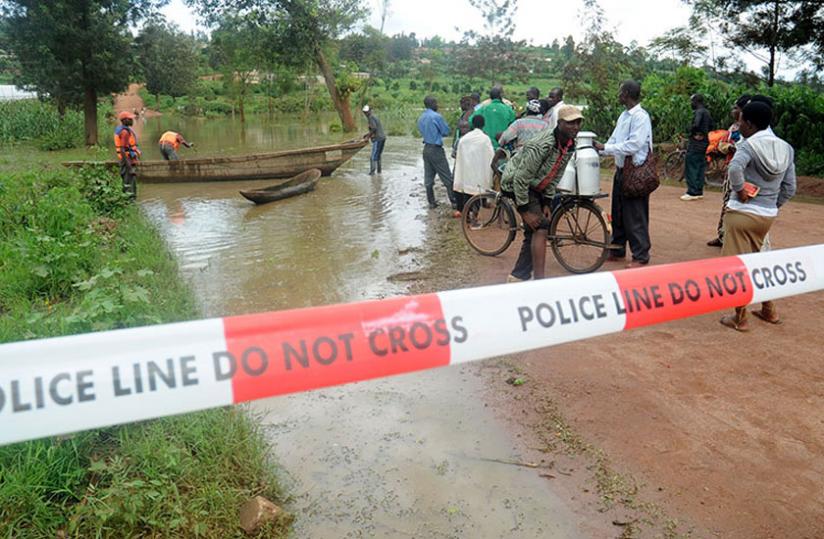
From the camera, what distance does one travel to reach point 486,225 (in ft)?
23.6

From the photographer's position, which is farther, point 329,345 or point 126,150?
point 126,150

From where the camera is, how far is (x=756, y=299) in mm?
2908

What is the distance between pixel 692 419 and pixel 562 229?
9.97 feet

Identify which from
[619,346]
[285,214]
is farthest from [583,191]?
[285,214]

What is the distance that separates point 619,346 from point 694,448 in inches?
53.8

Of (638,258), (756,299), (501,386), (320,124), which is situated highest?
(320,124)

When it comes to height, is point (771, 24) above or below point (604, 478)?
above

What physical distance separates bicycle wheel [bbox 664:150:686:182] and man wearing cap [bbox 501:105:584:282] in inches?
340

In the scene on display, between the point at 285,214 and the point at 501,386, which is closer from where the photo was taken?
the point at 501,386

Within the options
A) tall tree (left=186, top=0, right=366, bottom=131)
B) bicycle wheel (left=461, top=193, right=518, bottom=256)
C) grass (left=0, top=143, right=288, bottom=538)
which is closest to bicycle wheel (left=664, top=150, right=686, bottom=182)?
bicycle wheel (left=461, top=193, right=518, bottom=256)

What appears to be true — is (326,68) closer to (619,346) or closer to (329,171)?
(329,171)

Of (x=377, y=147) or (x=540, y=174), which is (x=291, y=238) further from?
(x=377, y=147)

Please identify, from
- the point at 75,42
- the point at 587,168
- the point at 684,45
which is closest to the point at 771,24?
the point at 684,45

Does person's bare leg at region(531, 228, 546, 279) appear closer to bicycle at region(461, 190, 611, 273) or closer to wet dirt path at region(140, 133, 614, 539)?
bicycle at region(461, 190, 611, 273)
